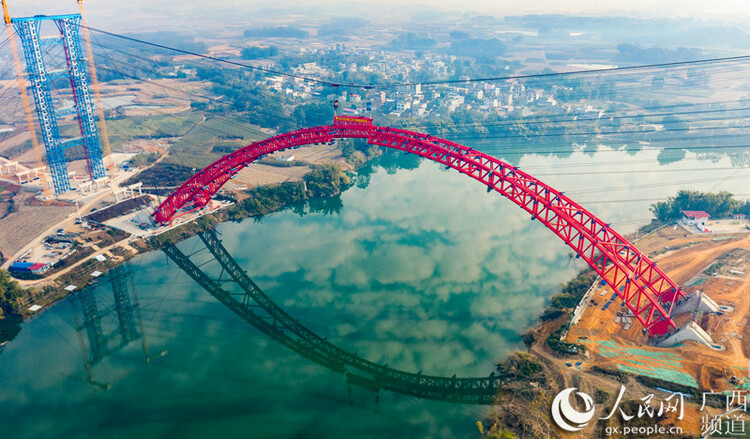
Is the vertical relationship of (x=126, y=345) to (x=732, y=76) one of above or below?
below

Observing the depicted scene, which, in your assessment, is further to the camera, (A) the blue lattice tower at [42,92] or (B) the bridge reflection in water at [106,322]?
(A) the blue lattice tower at [42,92]

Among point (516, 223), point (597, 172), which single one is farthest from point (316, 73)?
point (516, 223)

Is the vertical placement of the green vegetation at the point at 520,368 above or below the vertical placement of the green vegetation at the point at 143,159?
below

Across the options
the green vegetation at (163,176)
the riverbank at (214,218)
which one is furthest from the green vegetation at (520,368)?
the green vegetation at (163,176)

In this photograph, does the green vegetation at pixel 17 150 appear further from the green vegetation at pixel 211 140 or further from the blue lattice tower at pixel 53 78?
the blue lattice tower at pixel 53 78

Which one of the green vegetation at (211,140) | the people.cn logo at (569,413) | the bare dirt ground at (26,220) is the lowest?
the people.cn logo at (569,413)

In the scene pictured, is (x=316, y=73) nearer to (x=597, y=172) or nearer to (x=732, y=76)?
(x=597, y=172)
